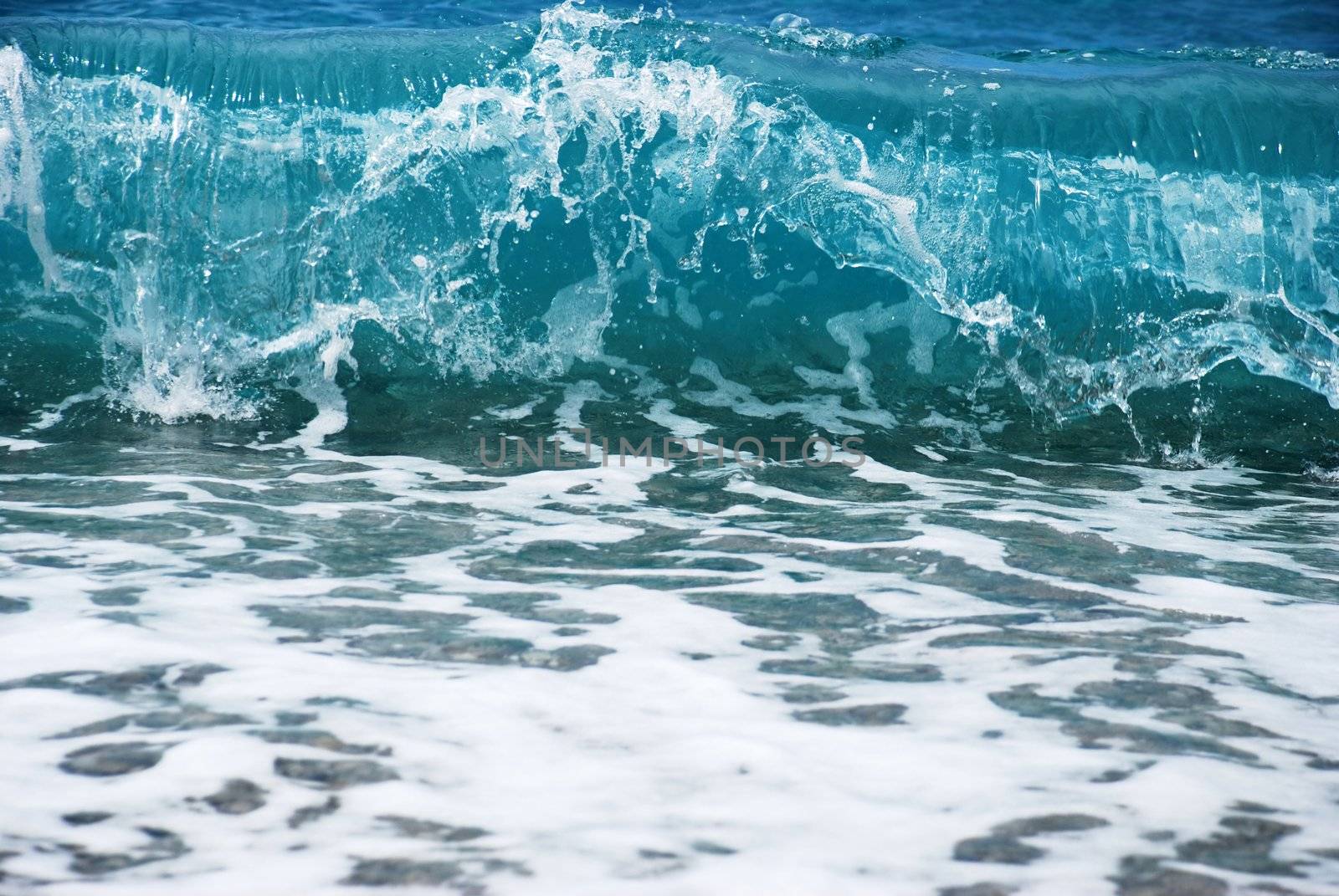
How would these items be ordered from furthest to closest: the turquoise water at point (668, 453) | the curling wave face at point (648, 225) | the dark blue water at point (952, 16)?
the dark blue water at point (952, 16) < the curling wave face at point (648, 225) < the turquoise water at point (668, 453)

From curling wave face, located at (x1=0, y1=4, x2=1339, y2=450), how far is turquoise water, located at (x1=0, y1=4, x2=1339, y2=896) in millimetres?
26

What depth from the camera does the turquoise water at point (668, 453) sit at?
197 cm

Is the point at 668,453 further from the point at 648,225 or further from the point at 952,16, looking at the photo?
the point at 952,16

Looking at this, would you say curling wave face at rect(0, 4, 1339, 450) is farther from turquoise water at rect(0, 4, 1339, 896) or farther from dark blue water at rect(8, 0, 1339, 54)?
dark blue water at rect(8, 0, 1339, 54)

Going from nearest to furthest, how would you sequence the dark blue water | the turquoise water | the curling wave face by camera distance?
the turquoise water, the curling wave face, the dark blue water

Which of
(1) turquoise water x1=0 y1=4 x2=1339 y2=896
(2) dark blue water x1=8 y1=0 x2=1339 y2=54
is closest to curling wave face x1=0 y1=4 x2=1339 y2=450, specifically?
(1) turquoise water x1=0 y1=4 x2=1339 y2=896

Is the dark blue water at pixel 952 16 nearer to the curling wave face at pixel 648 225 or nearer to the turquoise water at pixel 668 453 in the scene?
the turquoise water at pixel 668 453

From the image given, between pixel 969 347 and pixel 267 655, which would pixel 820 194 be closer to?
pixel 969 347

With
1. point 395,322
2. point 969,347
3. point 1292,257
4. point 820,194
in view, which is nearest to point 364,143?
point 395,322

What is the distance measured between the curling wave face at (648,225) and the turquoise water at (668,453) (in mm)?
26

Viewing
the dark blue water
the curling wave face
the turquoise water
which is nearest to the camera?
the turquoise water

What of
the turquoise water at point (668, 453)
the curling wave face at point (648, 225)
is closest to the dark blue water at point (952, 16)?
the turquoise water at point (668, 453)

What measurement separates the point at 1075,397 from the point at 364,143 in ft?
12.8

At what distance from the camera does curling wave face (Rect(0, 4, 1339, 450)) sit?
586cm
